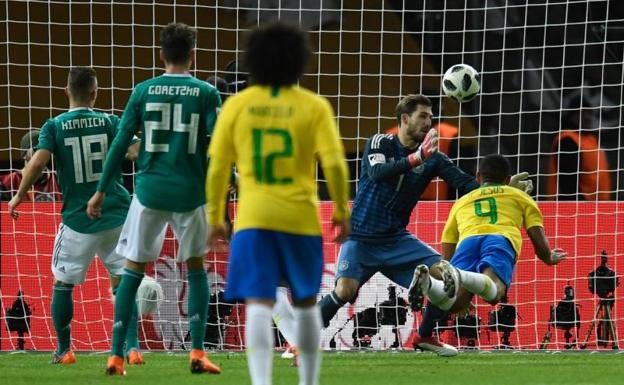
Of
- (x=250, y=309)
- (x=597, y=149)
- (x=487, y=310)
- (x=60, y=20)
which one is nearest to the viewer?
(x=250, y=309)

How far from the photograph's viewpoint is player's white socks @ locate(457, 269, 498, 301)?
338 inches

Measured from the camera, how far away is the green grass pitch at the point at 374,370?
7.24 metres

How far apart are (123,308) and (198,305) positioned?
1.36 ft

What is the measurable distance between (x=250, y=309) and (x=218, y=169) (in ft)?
1.93

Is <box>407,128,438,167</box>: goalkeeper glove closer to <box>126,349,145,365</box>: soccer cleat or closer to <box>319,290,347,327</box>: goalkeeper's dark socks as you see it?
<box>319,290,347,327</box>: goalkeeper's dark socks

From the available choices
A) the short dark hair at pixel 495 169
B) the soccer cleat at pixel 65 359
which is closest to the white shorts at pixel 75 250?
the soccer cleat at pixel 65 359

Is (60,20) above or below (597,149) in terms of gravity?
above

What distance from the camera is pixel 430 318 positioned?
9359mm

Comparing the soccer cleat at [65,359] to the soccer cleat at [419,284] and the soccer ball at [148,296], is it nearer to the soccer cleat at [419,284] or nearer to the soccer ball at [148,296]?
the soccer ball at [148,296]

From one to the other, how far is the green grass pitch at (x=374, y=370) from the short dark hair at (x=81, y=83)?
63.9 inches

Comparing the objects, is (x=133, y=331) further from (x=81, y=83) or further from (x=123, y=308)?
(x=81, y=83)

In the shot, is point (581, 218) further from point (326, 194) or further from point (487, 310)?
point (326, 194)

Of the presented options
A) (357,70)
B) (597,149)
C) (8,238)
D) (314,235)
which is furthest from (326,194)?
(314,235)

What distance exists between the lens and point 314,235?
5.66 meters
